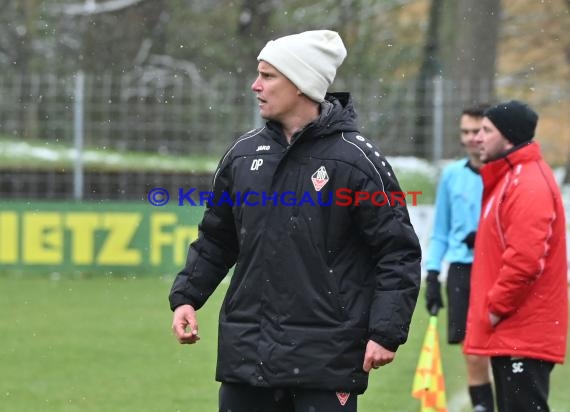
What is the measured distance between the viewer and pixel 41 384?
9.09 metres

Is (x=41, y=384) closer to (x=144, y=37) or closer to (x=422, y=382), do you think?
→ (x=422, y=382)

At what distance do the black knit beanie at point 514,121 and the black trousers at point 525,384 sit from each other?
1.04 meters

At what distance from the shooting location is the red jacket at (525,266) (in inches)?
235

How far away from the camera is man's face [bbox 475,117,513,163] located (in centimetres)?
630

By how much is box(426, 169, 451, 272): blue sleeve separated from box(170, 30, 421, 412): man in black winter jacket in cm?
351

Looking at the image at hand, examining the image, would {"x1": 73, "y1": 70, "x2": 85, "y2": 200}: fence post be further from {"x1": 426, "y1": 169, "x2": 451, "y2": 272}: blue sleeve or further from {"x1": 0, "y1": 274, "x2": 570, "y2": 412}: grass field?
{"x1": 426, "y1": 169, "x2": 451, "y2": 272}: blue sleeve

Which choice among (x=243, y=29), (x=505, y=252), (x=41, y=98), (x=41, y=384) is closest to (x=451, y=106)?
(x=41, y=98)

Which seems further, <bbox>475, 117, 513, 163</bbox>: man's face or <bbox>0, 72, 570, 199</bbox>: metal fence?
<bbox>0, 72, 570, 199</bbox>: metal fence

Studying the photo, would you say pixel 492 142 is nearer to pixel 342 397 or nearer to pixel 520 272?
pixel 520 272

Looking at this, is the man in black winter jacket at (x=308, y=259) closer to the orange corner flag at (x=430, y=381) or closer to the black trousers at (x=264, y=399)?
the black trousers at (x=264, y=399)

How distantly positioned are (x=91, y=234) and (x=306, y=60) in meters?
11.8

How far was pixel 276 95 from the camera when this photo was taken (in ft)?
15.9

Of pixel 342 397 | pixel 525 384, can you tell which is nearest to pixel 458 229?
pixel 525 384

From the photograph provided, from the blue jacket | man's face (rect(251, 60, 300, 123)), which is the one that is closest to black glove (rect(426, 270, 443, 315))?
the blue jacket
